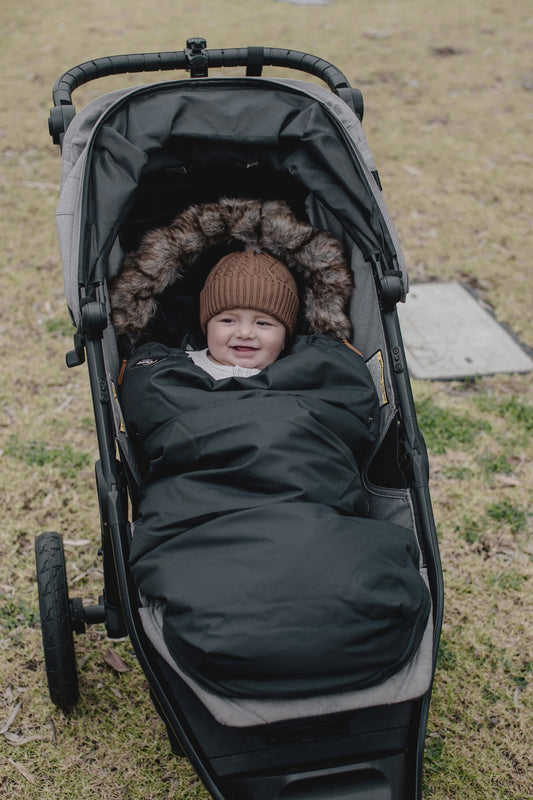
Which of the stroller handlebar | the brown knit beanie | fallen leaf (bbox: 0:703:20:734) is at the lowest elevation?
fallen leaf (bbox: 0:703:20:734)

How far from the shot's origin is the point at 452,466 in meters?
3.25

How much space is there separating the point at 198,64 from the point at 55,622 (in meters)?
1.93

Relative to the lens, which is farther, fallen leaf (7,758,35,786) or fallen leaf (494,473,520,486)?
fallen leaf (494,473,520,486)

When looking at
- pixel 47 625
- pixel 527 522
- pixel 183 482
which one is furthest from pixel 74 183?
pixel 527 522

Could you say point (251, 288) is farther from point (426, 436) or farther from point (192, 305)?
point (426, 436)

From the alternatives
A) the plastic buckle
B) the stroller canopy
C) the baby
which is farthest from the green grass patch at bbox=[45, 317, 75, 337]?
the plastic buckle

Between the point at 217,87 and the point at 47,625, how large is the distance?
1.82 m

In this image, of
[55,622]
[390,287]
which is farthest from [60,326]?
[390,287]

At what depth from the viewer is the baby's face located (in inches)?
98.9

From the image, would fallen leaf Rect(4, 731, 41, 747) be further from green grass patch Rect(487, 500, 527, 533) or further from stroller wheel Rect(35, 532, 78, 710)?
green grass patch Rect(487, 500, 527, 533)

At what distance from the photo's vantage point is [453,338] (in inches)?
155

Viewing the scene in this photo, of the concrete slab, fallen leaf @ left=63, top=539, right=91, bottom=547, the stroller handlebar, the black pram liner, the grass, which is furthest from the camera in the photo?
the concrete slab

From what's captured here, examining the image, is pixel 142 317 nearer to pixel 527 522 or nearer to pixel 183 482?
pixel 183 482

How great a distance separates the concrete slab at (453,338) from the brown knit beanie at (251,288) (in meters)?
1.31
